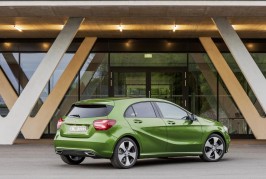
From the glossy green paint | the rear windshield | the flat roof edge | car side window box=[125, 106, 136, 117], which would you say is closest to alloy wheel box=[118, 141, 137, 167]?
the glossy green paint

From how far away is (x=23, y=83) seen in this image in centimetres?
2825

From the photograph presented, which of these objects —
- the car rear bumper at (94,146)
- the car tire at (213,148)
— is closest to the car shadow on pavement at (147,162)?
the car tire at (213,148)

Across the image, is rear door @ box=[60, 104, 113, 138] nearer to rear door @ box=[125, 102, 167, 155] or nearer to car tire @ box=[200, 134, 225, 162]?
rear door @ box=[125, 102, 167, 155]

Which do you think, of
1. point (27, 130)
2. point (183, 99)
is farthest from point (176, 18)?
point (27, 130)

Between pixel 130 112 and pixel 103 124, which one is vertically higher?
pixel 130 112

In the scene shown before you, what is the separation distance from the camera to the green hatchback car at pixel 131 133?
1427 cm

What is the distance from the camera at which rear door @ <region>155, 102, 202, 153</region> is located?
1551cm

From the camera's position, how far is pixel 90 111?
1482 cm

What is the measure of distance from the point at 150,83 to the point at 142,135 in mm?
12914

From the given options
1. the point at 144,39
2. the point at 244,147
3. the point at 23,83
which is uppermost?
the point at 144,39


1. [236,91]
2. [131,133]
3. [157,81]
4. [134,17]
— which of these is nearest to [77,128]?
[131,133]

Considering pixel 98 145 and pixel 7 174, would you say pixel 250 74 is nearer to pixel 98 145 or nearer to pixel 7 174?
pixel 98 145

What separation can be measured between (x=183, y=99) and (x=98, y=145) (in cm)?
1400

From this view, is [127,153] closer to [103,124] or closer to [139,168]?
[139,168]
